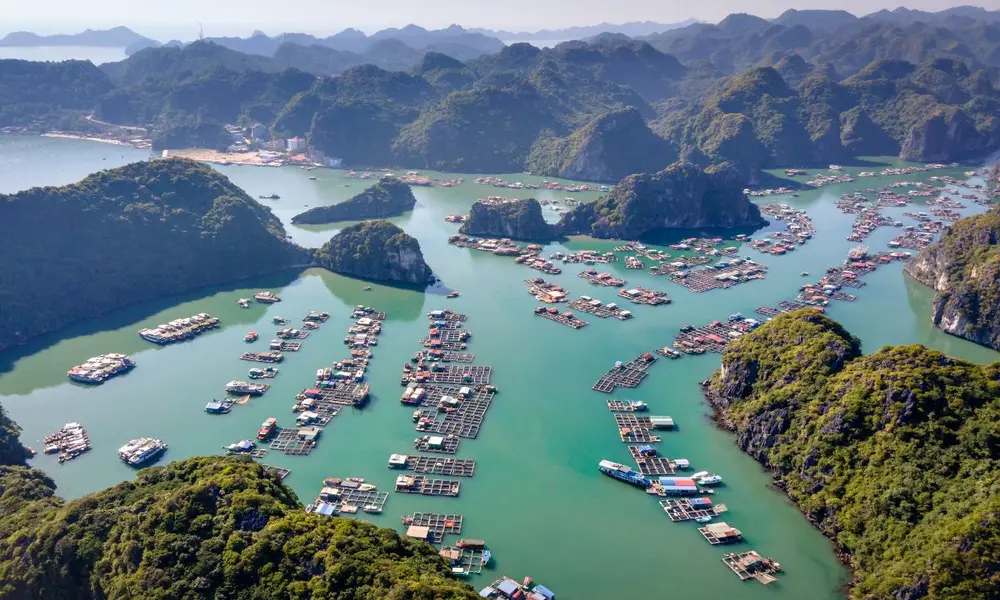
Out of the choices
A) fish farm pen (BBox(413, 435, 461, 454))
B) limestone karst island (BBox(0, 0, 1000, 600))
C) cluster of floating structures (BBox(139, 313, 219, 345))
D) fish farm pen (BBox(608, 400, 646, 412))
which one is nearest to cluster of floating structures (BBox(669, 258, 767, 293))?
limestone karst island (BBox(0, 0, 1000, 600))

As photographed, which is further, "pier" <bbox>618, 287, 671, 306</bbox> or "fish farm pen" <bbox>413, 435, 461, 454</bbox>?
"pier" <bbox>618, 287, 671, 306</bbox>

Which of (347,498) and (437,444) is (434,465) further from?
(347,498)

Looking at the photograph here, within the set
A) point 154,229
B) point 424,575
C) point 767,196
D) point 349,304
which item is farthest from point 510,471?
point 767,196

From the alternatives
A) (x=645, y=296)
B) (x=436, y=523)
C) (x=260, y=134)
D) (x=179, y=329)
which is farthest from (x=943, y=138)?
(x=260, y=134)

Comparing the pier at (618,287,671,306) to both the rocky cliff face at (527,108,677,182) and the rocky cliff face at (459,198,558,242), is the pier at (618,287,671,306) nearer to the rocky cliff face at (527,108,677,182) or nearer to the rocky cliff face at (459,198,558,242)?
the rocky cliff face at (459,198,558,242)

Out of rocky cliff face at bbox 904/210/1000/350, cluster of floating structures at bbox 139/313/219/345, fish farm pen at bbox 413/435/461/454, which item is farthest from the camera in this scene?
cluster of floating structures at bbox 139/313/219/345

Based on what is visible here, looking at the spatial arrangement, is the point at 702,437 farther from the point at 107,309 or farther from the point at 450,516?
the point at 107,309

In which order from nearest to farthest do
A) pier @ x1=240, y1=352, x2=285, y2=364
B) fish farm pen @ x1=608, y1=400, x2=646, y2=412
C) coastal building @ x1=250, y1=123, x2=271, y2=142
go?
fish farm pen @ x1=608, y1=400, x2=646, y2=412
pier @ x1=240, y1=352, x2=285, y2=364
coastal building @ x1=250, y1=123, x2=271, y2=142
